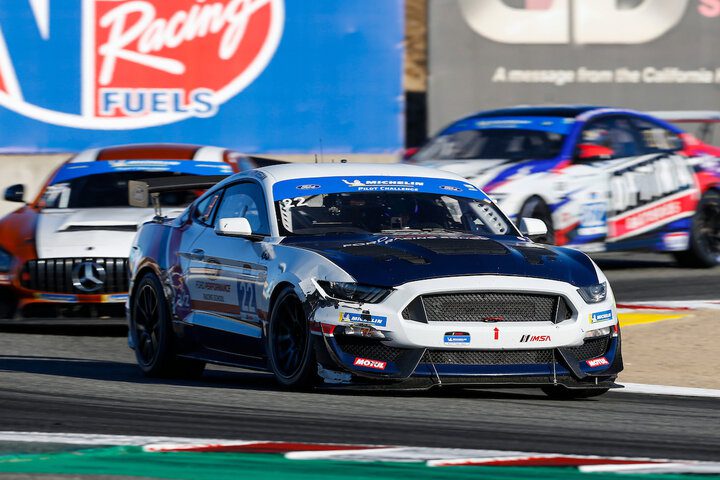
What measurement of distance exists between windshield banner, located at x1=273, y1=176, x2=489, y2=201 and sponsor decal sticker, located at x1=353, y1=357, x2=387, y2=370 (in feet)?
4.98

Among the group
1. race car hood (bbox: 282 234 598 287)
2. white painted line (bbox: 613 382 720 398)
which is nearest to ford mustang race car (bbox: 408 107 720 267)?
white painted line (bbox: 613 382 720 398)

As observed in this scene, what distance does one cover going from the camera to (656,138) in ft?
58.3

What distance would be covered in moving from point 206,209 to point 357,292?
88.8 inches

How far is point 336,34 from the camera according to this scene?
22.4m

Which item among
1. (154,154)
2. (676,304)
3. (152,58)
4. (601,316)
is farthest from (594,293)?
(152,58)

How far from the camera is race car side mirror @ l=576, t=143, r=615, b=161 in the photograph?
16875 millimetres

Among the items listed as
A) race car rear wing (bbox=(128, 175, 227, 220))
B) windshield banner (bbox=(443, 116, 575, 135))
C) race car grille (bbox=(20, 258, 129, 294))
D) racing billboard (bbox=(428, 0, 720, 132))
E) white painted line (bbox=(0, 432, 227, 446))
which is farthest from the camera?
racing billboard (bbox=(428, 0, 720, 132))

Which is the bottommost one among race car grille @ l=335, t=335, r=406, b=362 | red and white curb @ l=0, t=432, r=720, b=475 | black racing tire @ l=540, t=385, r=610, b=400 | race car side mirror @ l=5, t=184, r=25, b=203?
black racing tire @ l=540, t=385, r=610, b=400

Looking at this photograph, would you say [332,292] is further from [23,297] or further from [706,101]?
[706,101]

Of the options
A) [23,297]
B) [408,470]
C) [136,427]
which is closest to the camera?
[408,470]

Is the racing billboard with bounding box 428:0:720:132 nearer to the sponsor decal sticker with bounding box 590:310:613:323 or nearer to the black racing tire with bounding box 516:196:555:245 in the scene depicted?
the black racing tire with bounding box 516:196:555:245

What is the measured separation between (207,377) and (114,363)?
1010 mm

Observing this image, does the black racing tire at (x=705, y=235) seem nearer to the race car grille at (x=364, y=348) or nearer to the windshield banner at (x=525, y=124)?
the windshield banner at (x=525, y=124)

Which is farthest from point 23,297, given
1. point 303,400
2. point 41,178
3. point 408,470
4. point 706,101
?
point 706,101
